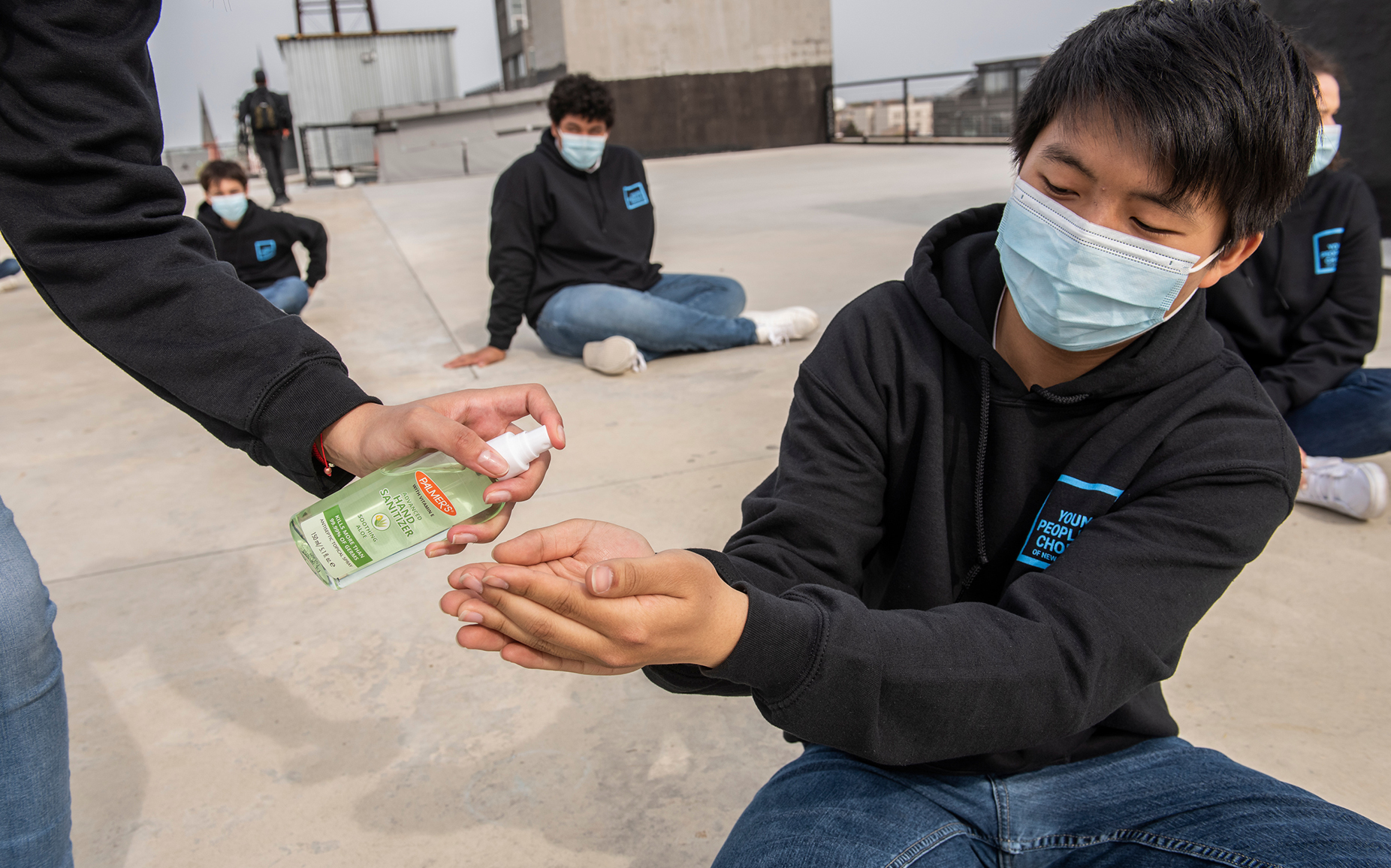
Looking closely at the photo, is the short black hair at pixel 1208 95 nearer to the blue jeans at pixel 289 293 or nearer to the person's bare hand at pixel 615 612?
the person's bare hand at pixel 615 612

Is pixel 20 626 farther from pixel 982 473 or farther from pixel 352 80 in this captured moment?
pixel 352 80

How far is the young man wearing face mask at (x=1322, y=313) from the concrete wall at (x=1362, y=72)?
139 inches

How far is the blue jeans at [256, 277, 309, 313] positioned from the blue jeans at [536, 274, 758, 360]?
180 centimetres

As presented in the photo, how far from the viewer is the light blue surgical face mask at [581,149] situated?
4258mm

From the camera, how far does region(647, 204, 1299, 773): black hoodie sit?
99 cm

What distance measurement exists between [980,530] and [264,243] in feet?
17.0

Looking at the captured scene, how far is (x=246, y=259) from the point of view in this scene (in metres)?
5.43

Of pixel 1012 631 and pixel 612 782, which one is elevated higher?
pixel 1012 631

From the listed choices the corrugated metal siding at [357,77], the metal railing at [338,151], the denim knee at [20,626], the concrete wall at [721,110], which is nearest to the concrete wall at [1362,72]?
the denim knee at [20,626]

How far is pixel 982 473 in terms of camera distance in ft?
4.26

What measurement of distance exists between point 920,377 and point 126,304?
0.99m

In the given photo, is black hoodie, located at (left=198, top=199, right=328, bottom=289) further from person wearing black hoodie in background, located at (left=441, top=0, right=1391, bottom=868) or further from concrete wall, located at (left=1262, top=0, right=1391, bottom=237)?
concrete wall, located at (left=1262, top=0, right=1391, bottom=237)

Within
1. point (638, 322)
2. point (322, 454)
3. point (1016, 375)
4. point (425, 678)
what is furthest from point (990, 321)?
point (638, 322)

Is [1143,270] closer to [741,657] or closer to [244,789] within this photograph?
[741,657]
